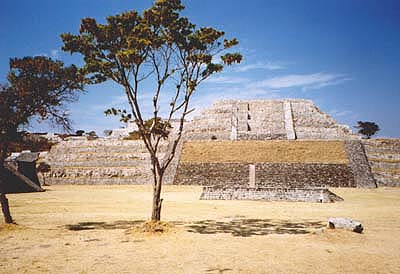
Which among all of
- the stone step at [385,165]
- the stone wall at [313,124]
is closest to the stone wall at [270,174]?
the stone step at [385,165]

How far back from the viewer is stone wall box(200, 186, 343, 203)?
2009cm

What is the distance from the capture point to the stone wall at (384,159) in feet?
101

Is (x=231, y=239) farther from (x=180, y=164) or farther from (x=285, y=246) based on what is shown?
(x=180, y=164)

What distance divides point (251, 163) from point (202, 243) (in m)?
25.2

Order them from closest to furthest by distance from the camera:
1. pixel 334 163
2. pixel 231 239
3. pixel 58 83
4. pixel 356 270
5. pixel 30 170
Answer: pixel 356 270, pixel 231 239, pixel 58 83, pixel 30 170, pixel 334 163

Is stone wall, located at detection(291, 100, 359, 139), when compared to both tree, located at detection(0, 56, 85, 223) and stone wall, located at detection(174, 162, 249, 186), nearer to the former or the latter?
stone wall, located at detection(174, 162, 249, 186)

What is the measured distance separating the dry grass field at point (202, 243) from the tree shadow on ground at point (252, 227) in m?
0.03

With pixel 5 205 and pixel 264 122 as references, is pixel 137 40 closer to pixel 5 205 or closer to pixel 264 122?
pixel 5 205

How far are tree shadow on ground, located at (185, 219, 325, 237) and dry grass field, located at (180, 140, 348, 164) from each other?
70.6ft

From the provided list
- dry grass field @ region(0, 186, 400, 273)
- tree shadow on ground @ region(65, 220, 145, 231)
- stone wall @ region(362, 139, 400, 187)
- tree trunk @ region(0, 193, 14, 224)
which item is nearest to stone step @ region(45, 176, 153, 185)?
dry grass field @ region(0, 186, 400, 273)

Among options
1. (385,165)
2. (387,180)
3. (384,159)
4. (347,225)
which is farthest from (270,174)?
(347,225)

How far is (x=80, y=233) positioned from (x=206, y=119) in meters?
43.0

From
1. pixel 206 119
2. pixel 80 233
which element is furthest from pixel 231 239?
pixel 206 119

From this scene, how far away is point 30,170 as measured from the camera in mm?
28719
